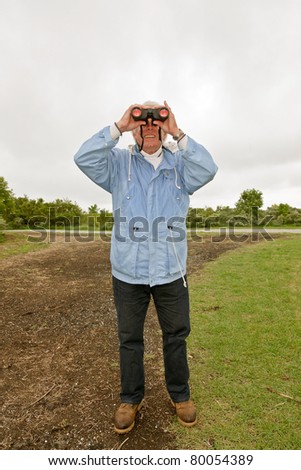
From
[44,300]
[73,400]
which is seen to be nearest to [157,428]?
[73,400]

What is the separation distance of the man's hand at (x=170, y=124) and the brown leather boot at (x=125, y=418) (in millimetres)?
2549

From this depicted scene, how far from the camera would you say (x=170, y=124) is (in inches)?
114

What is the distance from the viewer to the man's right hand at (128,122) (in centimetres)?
288

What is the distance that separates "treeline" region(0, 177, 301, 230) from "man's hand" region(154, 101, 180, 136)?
23.3 meters

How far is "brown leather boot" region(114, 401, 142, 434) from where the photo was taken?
3004 mm

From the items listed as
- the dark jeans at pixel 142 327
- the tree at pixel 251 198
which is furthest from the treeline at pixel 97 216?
the dark jeans at pixel 142 327

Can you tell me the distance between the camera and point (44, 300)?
6.98 metres

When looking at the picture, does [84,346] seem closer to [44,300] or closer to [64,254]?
[44,300]

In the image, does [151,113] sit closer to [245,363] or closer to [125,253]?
[125,253]

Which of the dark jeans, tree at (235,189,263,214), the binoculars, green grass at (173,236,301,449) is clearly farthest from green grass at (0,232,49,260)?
tree at (235,189,263,214)

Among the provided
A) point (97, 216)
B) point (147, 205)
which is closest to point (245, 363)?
point (147, 205)

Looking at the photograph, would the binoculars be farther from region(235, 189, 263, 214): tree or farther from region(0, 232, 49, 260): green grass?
region(235, 189, 263, 214): tree

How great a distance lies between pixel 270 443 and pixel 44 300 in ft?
17.2

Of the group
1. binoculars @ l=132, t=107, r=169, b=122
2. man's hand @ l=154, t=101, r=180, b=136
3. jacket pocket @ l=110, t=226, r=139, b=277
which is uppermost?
binoculars @ l=132, t=107, r=169, b=122
